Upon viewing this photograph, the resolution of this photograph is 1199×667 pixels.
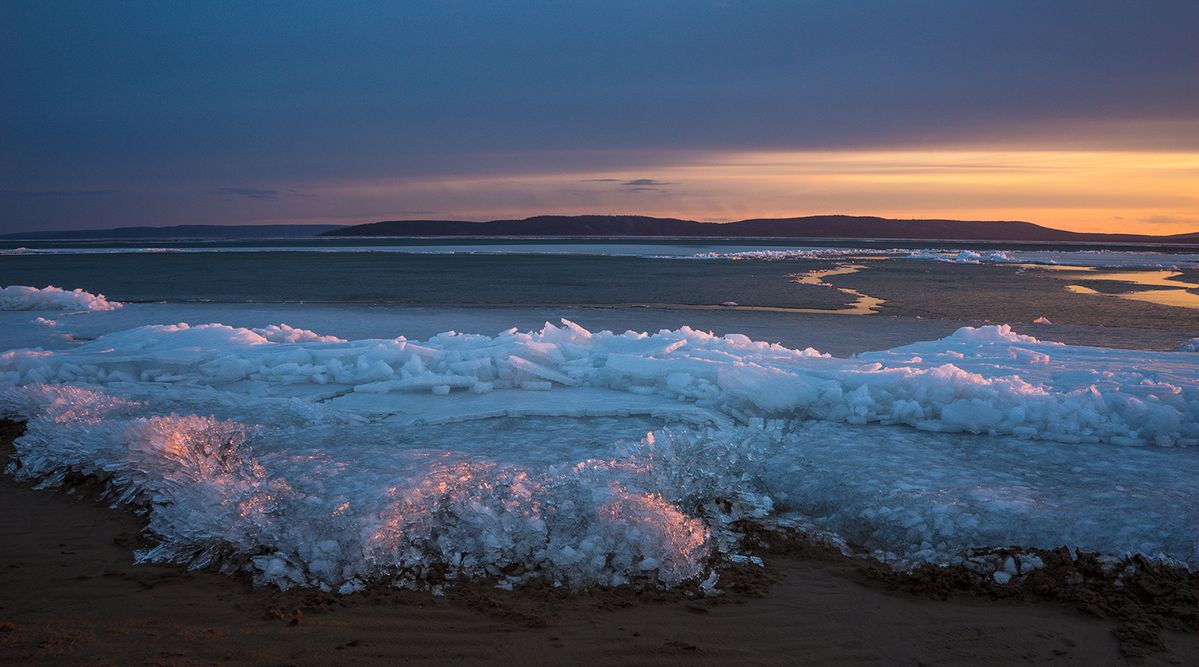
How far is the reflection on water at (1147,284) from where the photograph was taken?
595 inches

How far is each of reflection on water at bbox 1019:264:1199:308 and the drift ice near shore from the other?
29.8 feet

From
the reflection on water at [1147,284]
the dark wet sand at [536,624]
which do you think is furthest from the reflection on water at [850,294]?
the dark wet sand at [536,624]

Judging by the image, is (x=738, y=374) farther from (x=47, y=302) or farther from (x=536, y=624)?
(x=47, y=302)

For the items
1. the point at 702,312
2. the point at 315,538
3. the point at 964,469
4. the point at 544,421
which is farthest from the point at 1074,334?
the point at 315,538

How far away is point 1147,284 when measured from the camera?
63.6 feet

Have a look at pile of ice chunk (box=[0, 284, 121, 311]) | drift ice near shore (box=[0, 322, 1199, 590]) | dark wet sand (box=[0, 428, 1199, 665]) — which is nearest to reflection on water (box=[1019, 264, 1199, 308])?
drift ice near shore (box=[0, 322, 1199, 590])

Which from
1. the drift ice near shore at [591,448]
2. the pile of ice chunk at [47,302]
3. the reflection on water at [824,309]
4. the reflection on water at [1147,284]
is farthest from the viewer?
the reflection on water at [1147,284]

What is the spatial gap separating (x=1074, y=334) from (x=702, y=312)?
5.41 m

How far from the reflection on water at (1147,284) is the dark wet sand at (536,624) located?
557 inches

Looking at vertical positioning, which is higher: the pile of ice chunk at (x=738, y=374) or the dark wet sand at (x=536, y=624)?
the pile of ice chunk at (x=738, y=374)

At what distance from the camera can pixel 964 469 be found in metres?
4.52

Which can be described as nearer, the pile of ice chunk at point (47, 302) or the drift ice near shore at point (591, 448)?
the drift ice near shore at point (591, 448)

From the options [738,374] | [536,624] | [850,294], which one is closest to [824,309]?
[850,294]

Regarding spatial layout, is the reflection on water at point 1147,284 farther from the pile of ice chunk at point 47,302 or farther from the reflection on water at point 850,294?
the pile of ice chunk at point 47,302
